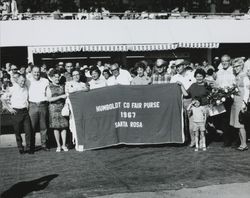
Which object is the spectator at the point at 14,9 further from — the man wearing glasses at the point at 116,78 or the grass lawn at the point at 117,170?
the grass lawn at the point at 117,170

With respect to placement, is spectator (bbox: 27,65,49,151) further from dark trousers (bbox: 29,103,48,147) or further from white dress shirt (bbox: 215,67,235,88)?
white dress shirt (bbox: 215,67,235,88)

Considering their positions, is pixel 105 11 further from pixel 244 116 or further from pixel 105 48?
pixel 244 116

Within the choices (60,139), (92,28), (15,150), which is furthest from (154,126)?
(92,28)

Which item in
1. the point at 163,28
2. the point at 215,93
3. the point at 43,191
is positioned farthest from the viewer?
the point at 163,28

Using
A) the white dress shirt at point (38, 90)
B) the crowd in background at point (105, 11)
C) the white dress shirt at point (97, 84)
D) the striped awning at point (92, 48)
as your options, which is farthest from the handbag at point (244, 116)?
the crowd in background at point (105, 11)

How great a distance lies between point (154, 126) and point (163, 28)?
573 inches

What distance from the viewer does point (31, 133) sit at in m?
11.0

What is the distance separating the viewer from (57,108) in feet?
35.7

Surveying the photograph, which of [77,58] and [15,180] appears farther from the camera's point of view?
[77,58]

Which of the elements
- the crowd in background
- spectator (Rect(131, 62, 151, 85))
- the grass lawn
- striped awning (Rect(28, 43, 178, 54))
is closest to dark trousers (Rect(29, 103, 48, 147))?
the grass lawn

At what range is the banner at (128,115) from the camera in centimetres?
1088

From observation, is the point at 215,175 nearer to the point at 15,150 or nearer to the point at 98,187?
the point at 98,187

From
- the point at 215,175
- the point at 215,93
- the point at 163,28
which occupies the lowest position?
the point at 215,175

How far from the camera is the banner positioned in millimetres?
10883
